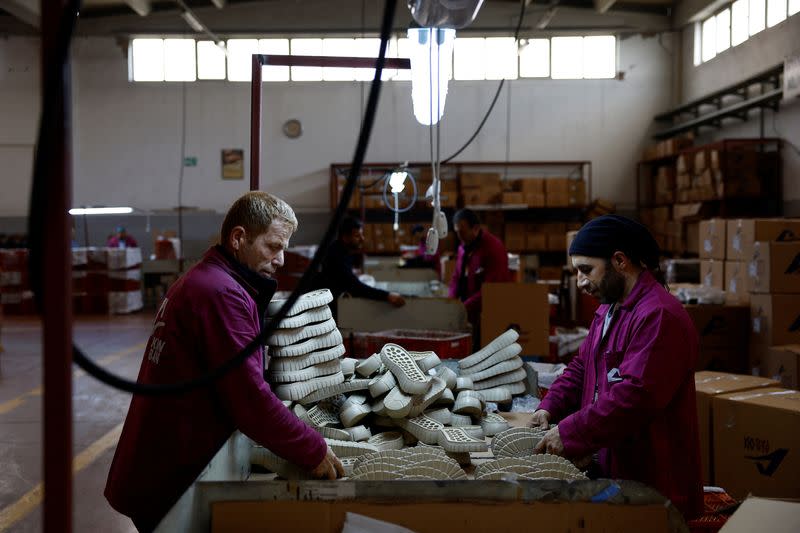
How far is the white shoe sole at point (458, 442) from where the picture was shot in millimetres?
1976

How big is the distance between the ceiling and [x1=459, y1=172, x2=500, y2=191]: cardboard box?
2758 millimetres

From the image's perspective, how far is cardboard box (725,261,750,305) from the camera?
5523 mm

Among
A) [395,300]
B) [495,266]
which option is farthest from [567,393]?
[495,266]

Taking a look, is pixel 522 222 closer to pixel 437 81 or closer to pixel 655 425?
pixel 437 81

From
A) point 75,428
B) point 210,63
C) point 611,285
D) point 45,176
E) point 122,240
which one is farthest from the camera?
point 210,63

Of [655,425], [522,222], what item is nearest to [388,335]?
[655,425]

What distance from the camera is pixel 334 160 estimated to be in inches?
551

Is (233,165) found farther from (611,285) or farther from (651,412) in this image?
(651,412)

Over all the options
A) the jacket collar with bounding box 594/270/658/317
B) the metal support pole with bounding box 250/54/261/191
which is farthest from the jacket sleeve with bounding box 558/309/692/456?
the metal support pole with bounding box 250/54/261/191

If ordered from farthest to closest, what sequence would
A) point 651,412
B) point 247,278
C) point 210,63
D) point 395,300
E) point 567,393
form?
point 210,63, point 395,300, point 567,393, point 247,278, point 651,412

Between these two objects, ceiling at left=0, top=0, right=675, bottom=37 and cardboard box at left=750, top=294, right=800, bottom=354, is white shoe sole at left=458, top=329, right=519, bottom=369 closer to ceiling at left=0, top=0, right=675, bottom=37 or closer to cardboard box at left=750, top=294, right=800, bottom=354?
cardboard box at left=750, top=294, right=800, bottom=354

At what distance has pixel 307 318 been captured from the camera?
239 centimetres

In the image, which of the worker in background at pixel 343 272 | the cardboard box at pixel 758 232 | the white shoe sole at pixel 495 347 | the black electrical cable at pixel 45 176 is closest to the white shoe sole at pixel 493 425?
the white shoe sole at pixel 495 347

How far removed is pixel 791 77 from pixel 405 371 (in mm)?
8538
